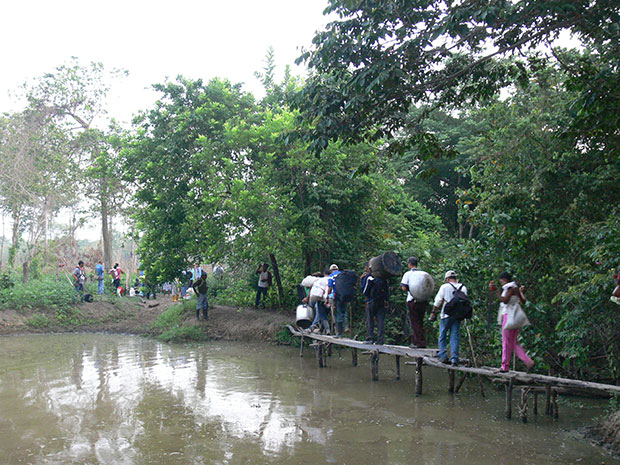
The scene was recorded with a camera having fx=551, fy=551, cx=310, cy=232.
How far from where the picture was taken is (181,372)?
12.6m

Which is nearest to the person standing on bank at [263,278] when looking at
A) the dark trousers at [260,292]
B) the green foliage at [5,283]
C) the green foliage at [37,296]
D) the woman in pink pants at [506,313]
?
the dark trousers at [260,292]

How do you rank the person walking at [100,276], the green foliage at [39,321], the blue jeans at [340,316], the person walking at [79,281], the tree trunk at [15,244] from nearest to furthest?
the blue jeans at [340,316] < the green foliage at [39,321] < the person walking at [79,281] < the person walking at [100,276] < the tree trunk at [15,244]

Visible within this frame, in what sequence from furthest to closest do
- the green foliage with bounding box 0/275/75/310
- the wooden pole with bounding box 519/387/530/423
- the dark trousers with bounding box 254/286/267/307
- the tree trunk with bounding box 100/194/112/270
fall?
the tree trunk with bounding box 100/194/112/270 → the green foliage with bounding box 0/275/75/310 → the dark trousers with bounding box 254/286/267/307 → the wooden pole with bounding box 519/387/530/423

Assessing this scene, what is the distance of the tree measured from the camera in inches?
302

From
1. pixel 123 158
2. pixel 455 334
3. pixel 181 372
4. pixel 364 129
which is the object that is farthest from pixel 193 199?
pixel 455 334

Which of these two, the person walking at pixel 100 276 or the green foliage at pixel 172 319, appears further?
the person walking at pixel 100 276

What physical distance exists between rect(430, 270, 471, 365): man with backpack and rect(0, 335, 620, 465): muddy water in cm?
88

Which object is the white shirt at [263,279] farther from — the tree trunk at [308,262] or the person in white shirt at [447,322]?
the person in white shirt at [447,322]

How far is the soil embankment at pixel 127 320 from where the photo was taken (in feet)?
61.5

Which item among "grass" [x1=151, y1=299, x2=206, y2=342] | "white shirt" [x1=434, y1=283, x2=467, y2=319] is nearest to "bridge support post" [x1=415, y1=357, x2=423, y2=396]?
"white shirt" [x1=434, y1=283, x2=467, y2=319]

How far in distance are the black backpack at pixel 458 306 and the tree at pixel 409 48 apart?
2.80 metres

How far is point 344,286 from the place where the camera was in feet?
43.2

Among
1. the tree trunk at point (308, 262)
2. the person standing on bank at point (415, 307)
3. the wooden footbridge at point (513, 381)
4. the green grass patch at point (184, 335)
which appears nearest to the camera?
the wooden footbridge at point (513, 381)

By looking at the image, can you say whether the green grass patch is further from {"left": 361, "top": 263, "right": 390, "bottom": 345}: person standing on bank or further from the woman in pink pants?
the woman in pink pants
